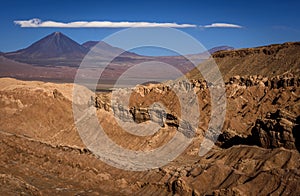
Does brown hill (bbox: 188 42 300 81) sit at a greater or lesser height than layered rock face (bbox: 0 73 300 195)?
greater

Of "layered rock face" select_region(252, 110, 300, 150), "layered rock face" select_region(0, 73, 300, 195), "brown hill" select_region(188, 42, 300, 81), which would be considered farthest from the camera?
"brown hill" select_region(188, 42, 300, 81)

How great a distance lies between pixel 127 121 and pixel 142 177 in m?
12.6


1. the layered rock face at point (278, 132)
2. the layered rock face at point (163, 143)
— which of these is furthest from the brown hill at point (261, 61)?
the layered rock face at point (278, 132)

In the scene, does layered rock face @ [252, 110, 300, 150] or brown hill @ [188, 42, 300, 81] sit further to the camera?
brown hill @ [188, 42, 300, 81]

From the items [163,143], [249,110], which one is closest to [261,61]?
[249,110]

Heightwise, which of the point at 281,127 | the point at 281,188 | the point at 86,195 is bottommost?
the point at 86,195

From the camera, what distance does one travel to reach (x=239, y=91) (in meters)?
35.8

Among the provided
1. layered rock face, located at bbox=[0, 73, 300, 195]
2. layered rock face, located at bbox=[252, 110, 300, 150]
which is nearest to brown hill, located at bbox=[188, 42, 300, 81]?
layered rock face, located at bbox=[0, 73, 300, 195]

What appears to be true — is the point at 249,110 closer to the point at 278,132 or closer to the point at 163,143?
the point at 163,143

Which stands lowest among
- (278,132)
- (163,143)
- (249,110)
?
(163,143)

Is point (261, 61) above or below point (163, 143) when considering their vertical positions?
above

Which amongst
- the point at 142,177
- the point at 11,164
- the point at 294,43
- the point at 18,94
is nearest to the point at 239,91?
the point at 294,43

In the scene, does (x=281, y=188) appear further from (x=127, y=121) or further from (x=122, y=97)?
(x=122, y=97)

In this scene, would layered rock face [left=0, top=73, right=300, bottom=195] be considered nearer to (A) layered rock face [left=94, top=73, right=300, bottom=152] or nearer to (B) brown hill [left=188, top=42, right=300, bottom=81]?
(A) layered rock face [left=94, top=73, right=300, bottom=152]
